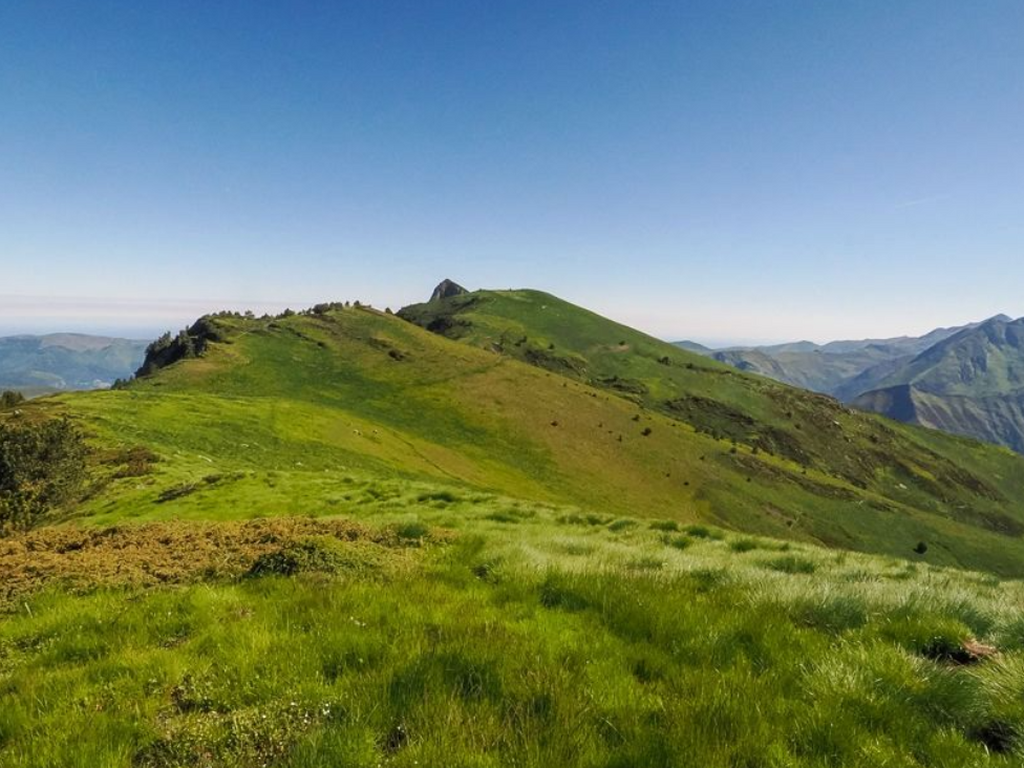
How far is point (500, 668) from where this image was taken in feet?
19.7

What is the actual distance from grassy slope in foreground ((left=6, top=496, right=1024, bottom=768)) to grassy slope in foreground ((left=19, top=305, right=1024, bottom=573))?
45.8ft

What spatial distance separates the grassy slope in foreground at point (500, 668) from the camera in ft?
16.1

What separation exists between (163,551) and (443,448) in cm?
5582

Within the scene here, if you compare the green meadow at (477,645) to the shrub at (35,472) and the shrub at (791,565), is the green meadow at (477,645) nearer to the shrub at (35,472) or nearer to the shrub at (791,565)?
the shrub at (791,565)

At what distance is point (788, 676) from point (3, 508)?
2952 cm

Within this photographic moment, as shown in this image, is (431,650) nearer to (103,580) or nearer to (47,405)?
(103,580)

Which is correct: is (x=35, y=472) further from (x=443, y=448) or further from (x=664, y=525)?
(x=443, y=448)

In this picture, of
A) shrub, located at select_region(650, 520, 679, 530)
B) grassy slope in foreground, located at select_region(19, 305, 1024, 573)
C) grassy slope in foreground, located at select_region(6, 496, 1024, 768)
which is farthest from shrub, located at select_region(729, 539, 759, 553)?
grassy slope in foreground, located at select_region(19, 305, 1024, 573)

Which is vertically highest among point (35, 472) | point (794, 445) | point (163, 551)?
point (163, 551)

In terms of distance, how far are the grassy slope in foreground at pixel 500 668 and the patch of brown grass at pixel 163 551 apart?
0.70ft

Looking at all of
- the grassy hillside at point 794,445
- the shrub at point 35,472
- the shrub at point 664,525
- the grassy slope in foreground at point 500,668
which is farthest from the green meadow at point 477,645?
the grassy hillside at point 794,445

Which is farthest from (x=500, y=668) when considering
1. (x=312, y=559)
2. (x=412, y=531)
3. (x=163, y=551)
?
(x=163, y=551)

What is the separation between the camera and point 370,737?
489cm

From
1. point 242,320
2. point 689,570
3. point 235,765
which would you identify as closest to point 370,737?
point 235,765
